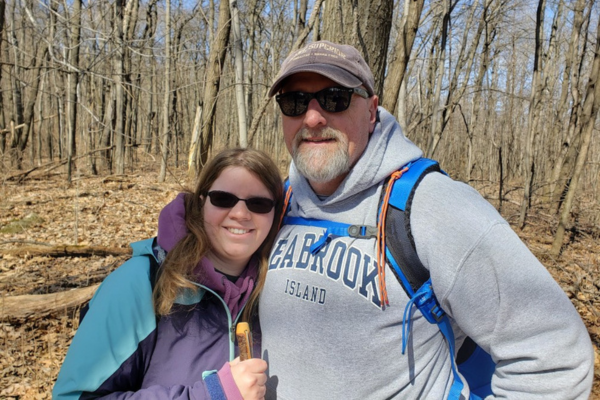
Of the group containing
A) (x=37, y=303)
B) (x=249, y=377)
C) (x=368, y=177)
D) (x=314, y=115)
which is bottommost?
(x=37, y=303)

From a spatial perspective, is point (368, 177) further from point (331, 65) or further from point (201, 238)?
point (201, 238)

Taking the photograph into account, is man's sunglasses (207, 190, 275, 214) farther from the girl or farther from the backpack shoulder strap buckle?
the backpack shoulder strap buckle

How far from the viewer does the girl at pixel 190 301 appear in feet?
4.22

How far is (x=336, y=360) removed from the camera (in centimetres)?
143

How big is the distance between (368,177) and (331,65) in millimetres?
518

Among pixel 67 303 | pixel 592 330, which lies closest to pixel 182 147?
pixel 67 303

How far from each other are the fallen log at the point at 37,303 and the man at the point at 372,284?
11.4ft

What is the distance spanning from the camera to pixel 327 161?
1.63m

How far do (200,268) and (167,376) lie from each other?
1.40ft

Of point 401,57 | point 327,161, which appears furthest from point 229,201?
point 401,57

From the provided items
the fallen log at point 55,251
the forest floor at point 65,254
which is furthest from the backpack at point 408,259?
the fallen log at point 55,251

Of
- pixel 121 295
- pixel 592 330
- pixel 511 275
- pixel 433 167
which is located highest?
pixel 433 167

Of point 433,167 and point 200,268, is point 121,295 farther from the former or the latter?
point 433,167

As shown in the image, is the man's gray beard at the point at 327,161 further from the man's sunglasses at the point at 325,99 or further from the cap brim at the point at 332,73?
the cap brim at the point at 332,73
